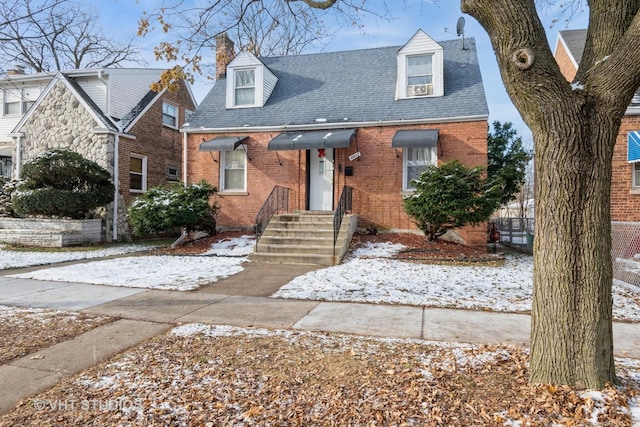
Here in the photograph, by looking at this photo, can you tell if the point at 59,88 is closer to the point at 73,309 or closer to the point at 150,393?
the point at 73,309

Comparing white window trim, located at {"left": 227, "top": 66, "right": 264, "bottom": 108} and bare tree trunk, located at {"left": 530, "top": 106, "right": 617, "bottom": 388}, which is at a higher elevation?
white window trim, located at {"left": 227, "top": 66, "right": 264, "bottom": 108}

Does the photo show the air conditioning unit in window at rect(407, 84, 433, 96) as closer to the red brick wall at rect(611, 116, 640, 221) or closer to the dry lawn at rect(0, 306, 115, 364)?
the red brick wall at rect(611, 116, 640, 221)

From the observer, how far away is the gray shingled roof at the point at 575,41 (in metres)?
13.7

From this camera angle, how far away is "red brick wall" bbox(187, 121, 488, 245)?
11.3m

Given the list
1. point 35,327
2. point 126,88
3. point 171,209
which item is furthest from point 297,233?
point 126,88

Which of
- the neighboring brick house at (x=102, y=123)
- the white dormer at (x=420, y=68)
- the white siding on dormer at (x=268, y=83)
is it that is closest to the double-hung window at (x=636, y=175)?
the white dormer at (x=420, y=68)

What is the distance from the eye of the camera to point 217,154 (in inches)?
527

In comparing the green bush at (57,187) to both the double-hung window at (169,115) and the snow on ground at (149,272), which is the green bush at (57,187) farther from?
the double-hung window at (169,115)

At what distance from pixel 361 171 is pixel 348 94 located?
2939mm

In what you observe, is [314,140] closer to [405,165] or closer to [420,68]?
[405,165]

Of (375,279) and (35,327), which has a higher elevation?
(375,279)

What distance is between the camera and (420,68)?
1234 cm

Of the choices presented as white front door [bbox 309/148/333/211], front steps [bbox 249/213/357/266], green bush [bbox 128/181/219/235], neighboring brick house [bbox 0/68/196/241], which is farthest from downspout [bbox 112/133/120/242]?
white front door [bbox 309/148/333/211]

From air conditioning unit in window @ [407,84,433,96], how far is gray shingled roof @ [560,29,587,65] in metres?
5.55
